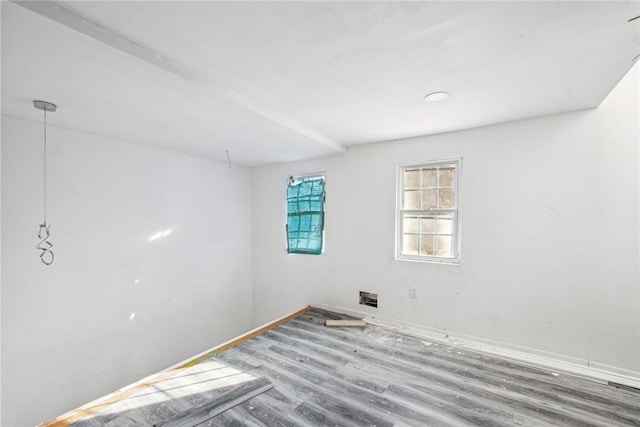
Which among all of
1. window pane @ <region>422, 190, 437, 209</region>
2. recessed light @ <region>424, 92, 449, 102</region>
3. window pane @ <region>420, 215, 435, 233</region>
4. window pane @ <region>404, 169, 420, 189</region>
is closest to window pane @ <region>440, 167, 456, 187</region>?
window pane @ <region>422, 190, 437, 209</region>

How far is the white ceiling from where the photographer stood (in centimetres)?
124

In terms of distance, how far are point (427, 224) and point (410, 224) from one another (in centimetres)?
19

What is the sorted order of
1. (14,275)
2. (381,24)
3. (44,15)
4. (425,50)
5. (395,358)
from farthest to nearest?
(395,358) < (14,275) < (425,50) < (381,24) < (44,15)

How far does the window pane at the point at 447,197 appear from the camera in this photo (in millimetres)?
2997

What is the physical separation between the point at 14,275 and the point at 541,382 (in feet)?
14.3

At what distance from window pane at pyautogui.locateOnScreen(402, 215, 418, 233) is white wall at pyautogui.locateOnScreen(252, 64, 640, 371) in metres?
0.16

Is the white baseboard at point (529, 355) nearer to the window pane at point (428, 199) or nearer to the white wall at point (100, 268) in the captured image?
the window pane at point (428, 199)

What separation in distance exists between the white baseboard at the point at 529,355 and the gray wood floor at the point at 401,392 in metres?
0.09

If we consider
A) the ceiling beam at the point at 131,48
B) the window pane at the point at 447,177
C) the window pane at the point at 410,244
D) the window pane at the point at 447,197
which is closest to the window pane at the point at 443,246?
the window pane at the point at 410,244

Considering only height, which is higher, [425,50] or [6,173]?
[425,50]

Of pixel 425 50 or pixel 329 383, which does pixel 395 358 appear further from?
pixel 425 50

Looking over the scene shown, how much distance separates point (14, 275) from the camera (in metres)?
2.33

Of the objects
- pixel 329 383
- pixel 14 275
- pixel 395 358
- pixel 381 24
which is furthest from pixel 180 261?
pixel 381 24

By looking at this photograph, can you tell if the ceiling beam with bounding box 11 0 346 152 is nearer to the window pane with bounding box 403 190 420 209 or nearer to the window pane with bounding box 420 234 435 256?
the window pane with bounding box 403 190 420 209
